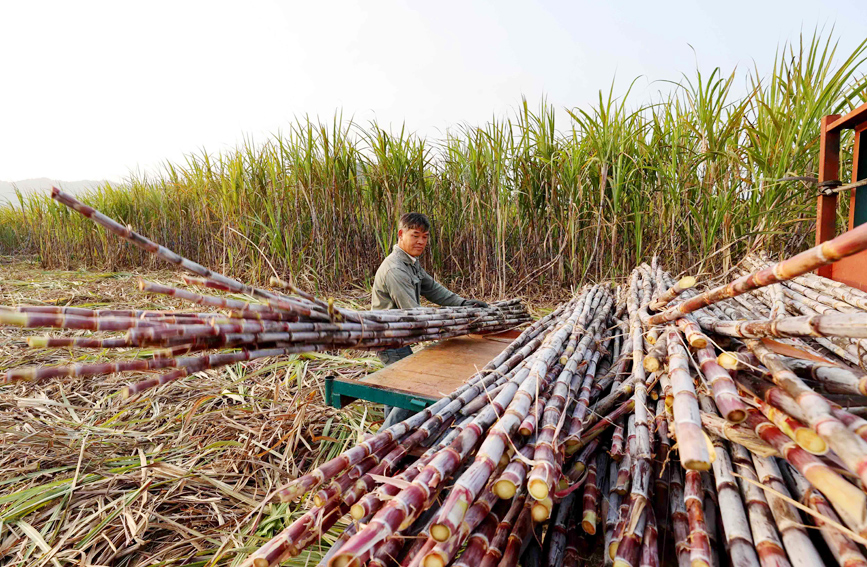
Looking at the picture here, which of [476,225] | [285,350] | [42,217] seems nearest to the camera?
[285,350]

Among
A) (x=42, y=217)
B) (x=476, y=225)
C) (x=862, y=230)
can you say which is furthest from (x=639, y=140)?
(x=42, y=217)

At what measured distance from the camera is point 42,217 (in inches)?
370

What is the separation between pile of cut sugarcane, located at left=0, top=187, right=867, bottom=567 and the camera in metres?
0.65

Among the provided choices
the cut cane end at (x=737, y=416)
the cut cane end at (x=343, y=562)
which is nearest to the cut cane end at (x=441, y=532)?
the cut cane end at (x=343, y=562)

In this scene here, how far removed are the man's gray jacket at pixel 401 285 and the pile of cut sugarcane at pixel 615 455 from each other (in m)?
1.49

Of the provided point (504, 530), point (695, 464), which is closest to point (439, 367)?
point (504, 530)

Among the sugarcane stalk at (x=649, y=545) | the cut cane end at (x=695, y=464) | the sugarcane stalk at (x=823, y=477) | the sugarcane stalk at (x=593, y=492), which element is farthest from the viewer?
the sugarcane stalk at (x=593, y=492)

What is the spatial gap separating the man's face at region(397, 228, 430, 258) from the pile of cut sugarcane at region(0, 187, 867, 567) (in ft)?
5.64

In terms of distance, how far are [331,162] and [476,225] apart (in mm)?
1910

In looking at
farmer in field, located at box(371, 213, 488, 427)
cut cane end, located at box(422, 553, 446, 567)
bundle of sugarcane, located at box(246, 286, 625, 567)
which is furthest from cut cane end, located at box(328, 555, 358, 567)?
farmer in field, located at box(371, 213, 488, 427)

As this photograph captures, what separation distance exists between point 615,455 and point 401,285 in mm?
1982

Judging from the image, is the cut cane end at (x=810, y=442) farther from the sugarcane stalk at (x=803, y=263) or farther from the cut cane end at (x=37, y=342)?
the cut cane end at (x=37, y=342)

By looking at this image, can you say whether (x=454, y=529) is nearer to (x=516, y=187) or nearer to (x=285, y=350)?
(x=285, y=350)

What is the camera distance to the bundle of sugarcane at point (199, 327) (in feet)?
2.80
